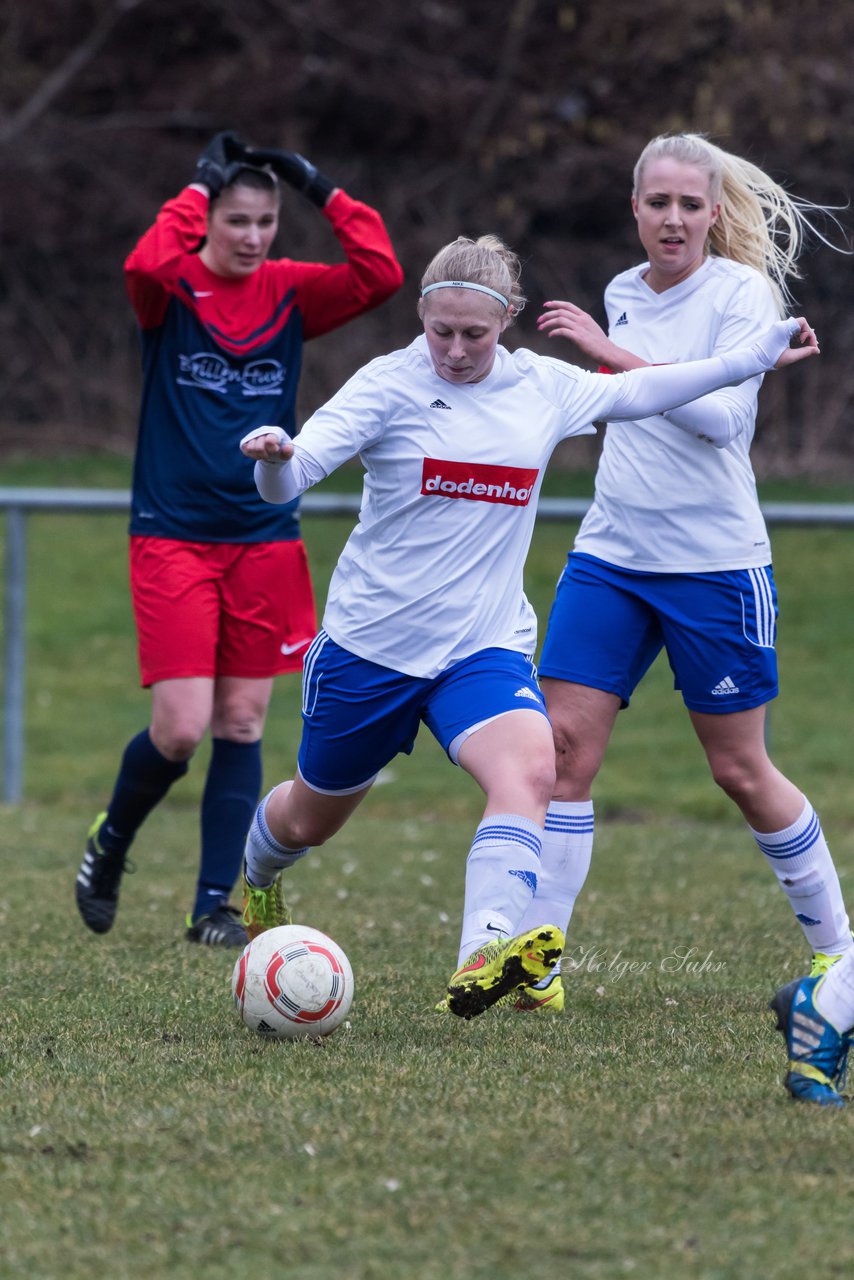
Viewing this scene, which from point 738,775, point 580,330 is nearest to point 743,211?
point 580,330

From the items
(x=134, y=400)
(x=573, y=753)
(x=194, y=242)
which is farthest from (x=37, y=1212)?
(x=134, y=400)

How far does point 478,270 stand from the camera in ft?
15.1

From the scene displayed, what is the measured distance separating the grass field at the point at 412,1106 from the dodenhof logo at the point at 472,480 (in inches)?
55.1

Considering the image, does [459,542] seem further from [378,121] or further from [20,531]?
[378,121]

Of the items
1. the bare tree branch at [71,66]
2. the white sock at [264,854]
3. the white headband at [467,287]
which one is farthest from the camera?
the bare tree branch at [71,66]

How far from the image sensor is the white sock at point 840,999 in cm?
375

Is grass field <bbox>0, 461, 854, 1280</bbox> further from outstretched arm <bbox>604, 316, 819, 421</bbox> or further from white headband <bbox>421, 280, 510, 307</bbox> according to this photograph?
white headband <bbox>421, 280, 510, 307</bbox>

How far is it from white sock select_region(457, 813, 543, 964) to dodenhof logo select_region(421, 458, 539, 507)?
0.84 meters

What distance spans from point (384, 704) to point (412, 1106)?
1256 mm

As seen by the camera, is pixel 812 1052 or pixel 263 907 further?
pixel 263 907

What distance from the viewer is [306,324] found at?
21.3 feet

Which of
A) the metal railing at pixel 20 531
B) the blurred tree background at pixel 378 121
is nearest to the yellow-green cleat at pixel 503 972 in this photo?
the metal railing at pixel 20 531

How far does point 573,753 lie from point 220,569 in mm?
1641

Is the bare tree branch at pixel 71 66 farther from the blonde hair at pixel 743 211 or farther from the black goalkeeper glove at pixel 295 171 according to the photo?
the blonde hair at pixel 743 211
